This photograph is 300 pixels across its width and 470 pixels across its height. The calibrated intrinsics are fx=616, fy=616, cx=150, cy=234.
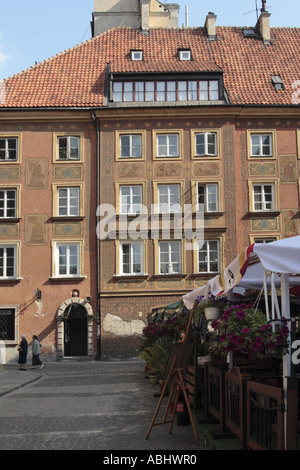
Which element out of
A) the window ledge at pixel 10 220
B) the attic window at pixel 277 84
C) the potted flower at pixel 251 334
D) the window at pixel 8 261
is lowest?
the potted flower at pixel 251 334

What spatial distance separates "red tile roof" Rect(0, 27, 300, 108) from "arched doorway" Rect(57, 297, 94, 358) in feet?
33.0

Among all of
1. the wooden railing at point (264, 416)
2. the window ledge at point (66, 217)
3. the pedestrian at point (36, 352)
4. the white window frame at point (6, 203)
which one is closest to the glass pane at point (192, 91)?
the window ledge at point (66, 217)

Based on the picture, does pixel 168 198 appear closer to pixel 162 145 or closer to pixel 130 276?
pixel 162 145

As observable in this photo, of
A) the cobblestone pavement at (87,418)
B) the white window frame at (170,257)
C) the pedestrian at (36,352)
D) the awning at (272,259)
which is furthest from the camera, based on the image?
the white window frame at (170,257)

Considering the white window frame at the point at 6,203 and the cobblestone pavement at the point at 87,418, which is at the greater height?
the white window frame at the point at 6,203

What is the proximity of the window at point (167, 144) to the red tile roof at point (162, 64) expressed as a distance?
3410mm

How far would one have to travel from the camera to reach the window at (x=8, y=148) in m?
30.6

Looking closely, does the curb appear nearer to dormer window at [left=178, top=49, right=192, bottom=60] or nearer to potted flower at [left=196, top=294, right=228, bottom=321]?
potted flower at [left=196, top=294, right=228, bottom=321]

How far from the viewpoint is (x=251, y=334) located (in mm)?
7023

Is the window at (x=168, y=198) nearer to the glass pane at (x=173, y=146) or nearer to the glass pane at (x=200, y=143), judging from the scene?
the glass pane at (x=173, y=146)

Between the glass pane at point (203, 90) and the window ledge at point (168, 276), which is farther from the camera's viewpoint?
the glass pane at point (203, 90)

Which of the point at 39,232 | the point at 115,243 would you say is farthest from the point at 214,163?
the point at 39,232

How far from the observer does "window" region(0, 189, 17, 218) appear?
30141 mm

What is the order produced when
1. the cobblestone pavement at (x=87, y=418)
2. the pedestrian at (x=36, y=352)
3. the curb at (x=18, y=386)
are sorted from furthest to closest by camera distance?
the pedestrian at (x=36, y=352) → the curb at (x=18, y=386) → the cobblestone pavement at (x=87, y=418)
